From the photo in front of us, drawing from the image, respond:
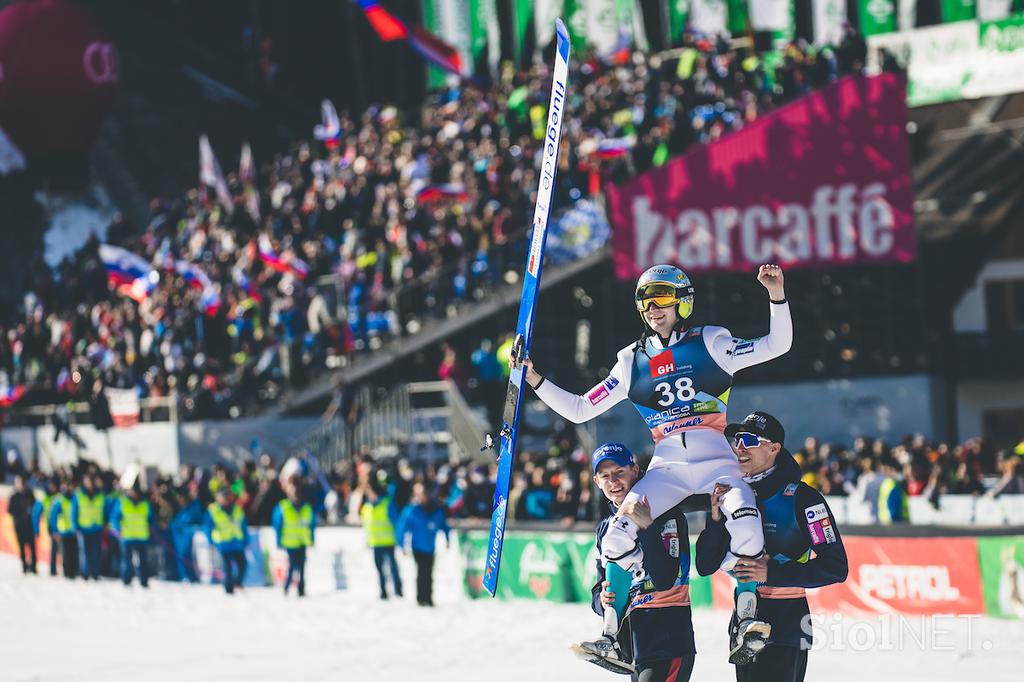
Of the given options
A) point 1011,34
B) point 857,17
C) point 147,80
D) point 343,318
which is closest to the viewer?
point 343,318

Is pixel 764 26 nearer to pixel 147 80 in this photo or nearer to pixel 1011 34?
pixel 1011 34

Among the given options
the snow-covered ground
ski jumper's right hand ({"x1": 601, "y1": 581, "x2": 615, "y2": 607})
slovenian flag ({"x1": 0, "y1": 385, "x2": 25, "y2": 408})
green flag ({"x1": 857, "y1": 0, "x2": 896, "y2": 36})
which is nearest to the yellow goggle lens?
ski jumper's right hand ({"x1": 601, "y1": 581, "x2": 615, "y2": 607})

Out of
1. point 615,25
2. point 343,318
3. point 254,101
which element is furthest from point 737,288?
point 254,101

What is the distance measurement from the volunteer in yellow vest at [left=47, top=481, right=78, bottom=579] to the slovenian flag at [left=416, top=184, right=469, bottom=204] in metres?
7.50

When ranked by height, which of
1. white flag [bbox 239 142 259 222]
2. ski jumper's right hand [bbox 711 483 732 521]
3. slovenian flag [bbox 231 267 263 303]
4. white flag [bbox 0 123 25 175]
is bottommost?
ski jumper's right hand [bbox 711 483 732 521]

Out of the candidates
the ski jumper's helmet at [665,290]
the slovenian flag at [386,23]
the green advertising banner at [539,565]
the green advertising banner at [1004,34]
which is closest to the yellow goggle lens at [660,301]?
the ski jumper's helmet at [665,290]

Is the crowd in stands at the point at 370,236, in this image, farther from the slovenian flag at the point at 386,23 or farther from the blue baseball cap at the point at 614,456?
the blue baseball cap at the point at 614,456

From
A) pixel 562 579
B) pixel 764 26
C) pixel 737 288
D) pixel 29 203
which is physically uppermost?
pixel 764 26

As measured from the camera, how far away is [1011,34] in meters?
28.0

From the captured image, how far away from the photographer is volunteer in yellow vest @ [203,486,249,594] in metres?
21.2

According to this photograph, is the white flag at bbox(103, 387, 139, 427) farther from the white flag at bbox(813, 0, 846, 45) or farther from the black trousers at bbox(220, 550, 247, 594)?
the white flag at bbox(813, 0, 846, 45)

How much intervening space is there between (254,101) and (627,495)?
34743 millimetres

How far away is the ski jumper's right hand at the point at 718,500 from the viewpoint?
721 cm

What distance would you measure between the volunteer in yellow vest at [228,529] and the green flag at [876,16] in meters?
18.1
